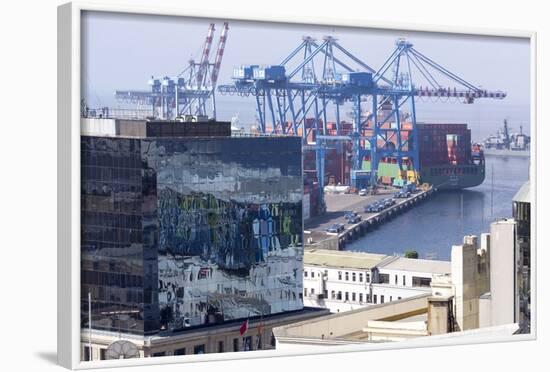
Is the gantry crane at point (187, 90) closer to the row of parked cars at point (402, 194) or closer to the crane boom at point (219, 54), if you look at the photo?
the crane boom at point (219, 54)

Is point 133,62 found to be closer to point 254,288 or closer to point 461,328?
point 254,288

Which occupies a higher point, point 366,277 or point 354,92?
point 354,92

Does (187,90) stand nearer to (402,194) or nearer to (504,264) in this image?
(402,194)

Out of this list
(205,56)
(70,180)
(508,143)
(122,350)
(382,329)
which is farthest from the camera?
(508,143)

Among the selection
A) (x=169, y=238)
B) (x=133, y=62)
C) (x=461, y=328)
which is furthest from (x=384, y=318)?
(x=133, y=62)

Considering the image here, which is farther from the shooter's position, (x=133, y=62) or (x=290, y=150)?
(x=290, y=150)

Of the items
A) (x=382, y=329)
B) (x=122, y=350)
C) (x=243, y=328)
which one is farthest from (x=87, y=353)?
(x=382, y=329)

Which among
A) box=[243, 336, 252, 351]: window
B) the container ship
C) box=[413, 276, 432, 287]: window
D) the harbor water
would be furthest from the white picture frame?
the harbor water
